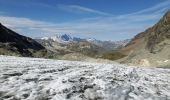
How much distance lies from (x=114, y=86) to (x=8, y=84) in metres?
5.11

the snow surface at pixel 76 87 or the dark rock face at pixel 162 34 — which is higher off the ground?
the dark rock face at pixel 162 34

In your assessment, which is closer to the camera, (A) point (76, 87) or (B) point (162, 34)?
(A) point (76, 87)

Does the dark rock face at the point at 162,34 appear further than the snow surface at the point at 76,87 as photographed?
Yes

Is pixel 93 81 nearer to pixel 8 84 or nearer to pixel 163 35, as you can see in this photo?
pixel 8 84

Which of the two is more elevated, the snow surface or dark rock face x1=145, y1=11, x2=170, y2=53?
dark rock face x1=145, y1=11, x2=170, y2=53

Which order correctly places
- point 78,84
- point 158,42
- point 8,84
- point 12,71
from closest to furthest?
point 8,84 → point 78,84 → point 12,71 → point 158,42

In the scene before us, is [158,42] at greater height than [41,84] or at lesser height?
greater

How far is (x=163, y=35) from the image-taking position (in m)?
58.9

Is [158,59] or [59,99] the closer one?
[59,99]

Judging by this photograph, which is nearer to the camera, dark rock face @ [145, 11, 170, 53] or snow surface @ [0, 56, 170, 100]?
snow surface @ [0, 56, 170, 100]

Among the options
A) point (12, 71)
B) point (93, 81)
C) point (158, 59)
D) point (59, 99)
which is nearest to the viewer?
point (59, 99)

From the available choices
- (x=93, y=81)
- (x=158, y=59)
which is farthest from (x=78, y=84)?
(x=158, y=59)

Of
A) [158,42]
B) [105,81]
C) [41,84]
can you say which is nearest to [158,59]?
[158,42]

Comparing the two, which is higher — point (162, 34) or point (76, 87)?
point (162, 34)
